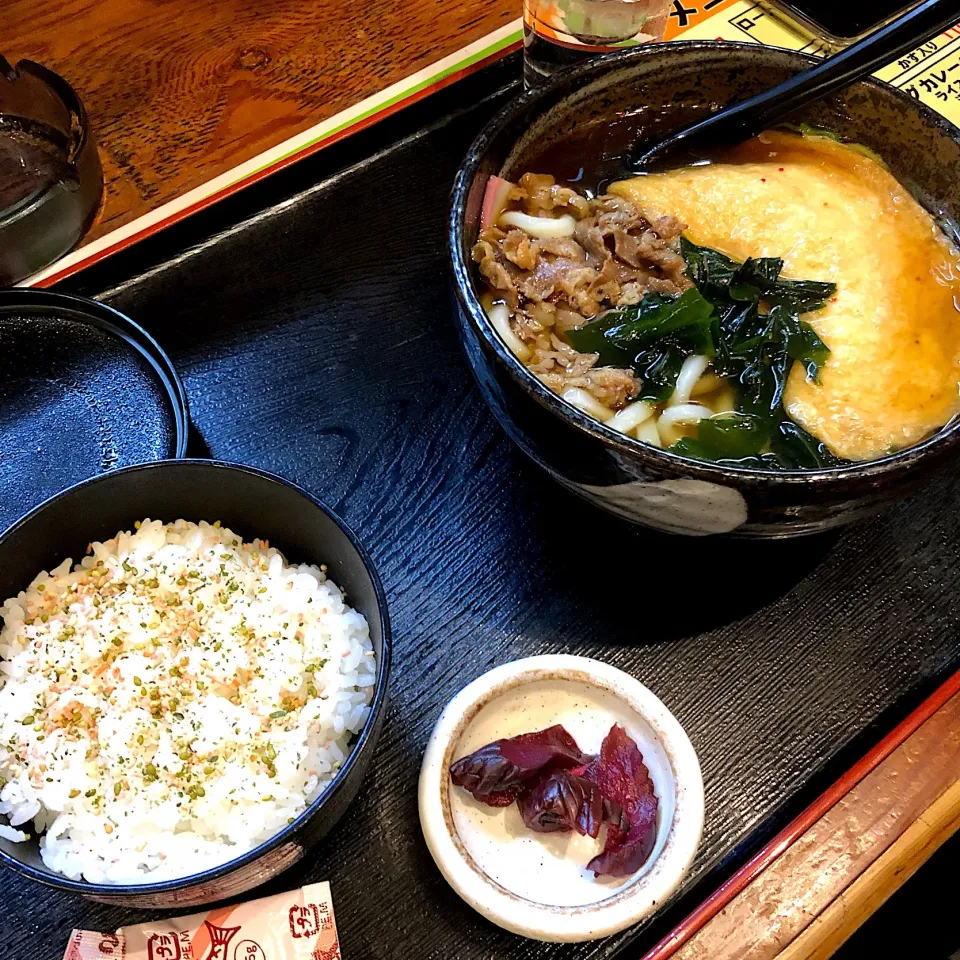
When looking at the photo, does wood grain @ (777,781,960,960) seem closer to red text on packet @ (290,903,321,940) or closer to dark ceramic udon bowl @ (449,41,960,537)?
dark ceramic udon bowl @ (449,41,960,537)

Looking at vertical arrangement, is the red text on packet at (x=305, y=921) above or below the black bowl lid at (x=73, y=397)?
Result: below

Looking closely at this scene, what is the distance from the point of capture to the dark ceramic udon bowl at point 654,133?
1.04m

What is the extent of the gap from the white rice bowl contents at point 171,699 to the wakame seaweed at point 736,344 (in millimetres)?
580

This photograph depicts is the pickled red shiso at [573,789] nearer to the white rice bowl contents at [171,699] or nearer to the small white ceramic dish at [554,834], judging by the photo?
the small white ceramic dish at [554,834]

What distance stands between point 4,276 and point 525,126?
1.05 m

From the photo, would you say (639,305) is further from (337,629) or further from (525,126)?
(337,629)

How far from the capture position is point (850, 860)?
1.19 meters

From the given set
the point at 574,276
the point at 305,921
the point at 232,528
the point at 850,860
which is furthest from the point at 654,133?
the point at 305,921

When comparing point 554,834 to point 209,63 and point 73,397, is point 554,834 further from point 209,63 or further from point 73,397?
point 209,63

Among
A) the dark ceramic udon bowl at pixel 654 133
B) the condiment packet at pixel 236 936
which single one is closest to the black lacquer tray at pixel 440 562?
the condiment packet at pixel 236 936

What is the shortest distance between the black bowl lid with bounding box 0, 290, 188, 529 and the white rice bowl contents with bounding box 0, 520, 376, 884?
206 mm

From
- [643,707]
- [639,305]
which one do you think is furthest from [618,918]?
[639,305]

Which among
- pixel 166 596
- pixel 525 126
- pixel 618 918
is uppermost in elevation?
pixel 525 126

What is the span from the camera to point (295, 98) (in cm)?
193
